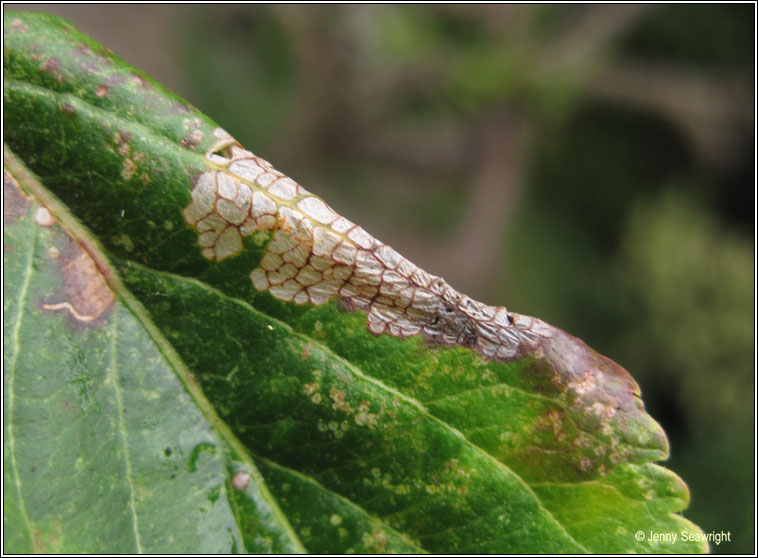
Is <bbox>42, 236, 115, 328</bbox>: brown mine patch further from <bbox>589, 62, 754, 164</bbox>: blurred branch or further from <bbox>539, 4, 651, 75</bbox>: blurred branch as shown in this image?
<bbox>589, 62, 754, 164</bbox>: blurred branch

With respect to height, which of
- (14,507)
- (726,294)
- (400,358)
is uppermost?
(726,294)

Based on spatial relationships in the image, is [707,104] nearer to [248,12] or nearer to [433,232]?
[433,232]

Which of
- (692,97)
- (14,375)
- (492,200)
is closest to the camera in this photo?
(14,375)

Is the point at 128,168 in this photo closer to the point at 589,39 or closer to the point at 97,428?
the point at 97,428

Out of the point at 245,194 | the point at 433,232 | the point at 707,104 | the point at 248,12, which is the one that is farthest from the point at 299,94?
the point at 245,194

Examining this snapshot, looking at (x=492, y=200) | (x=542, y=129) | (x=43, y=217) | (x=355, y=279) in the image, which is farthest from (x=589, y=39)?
(x=43, y=217)

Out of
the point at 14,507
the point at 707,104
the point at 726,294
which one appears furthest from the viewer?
the point at 707,104

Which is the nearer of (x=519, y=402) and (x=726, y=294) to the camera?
(x=519, y=402)
